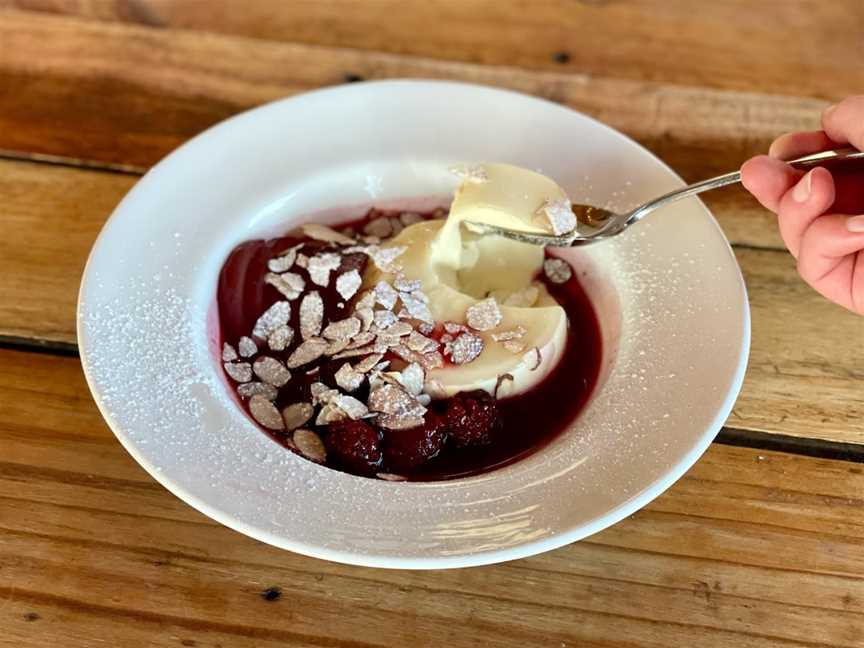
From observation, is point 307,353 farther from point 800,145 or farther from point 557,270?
point 800,145

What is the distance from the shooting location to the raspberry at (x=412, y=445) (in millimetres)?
1133

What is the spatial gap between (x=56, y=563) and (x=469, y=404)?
53 centimetres

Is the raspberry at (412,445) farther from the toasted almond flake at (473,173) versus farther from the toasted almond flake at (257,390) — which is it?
the toasted almond flake at (473,173)

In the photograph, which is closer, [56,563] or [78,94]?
[56,563]

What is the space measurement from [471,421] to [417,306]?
19 centimetres

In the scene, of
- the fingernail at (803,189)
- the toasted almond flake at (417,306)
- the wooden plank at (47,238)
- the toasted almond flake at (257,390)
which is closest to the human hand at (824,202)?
the fingernail at (803,189)

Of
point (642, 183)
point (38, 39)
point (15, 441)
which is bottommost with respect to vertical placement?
point (15, 441)

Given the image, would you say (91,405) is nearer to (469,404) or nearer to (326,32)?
(469,404)

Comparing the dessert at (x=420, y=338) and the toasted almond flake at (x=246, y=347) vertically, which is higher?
the dessert at (x=420, y=338)

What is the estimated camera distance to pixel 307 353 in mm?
1236

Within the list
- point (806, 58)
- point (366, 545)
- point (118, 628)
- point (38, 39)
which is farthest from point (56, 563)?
point (806, 58)

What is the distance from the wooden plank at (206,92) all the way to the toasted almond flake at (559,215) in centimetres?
38

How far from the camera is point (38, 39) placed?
1.78 m

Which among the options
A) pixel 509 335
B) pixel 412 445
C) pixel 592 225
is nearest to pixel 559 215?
pixel 592 225
